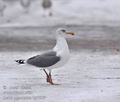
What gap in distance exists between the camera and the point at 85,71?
15977mm

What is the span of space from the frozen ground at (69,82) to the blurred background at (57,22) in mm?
4949

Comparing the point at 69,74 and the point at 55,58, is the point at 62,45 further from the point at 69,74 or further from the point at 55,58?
the point at 69,74

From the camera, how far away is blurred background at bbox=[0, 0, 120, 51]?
2472 cm

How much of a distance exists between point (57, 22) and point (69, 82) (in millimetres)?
24860

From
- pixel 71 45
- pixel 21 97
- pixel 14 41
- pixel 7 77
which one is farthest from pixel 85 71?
pixel 14 41

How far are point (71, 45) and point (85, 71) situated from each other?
757 centimetres

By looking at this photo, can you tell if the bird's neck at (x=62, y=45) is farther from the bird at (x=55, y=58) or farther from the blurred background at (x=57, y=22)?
the blurred background at (x=57, y=22)

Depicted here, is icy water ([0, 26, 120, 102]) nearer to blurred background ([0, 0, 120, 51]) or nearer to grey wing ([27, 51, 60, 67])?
blurred background ([0, 0, 120, 51])

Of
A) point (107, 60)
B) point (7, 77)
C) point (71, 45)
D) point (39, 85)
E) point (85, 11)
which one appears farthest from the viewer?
point (85, 11)

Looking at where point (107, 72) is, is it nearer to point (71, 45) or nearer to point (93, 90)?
point (93, 90)

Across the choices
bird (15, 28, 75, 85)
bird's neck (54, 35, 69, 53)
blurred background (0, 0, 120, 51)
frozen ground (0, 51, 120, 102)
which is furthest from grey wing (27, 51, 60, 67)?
blurred background (0, 0, 120, 51)

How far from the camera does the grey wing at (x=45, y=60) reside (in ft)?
46.0

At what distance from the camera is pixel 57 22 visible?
128 feet

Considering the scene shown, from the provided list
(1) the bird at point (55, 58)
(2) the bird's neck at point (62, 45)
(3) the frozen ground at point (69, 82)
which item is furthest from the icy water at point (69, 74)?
(2) the bird's neck at point (62, 45)
